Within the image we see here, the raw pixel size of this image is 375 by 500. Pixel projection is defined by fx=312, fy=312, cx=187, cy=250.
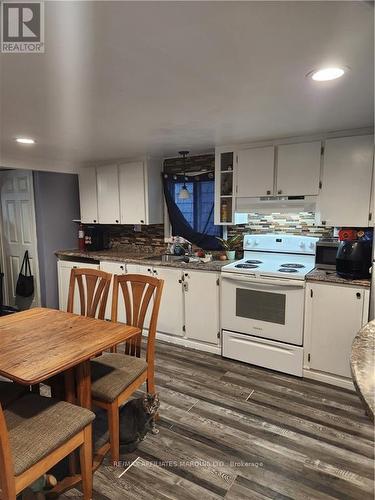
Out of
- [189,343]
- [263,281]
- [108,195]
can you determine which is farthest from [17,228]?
[263,281]

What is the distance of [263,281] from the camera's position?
284 centimetres

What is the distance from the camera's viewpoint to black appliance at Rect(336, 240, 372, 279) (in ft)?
8.32

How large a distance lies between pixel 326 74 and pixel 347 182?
1.40 metres

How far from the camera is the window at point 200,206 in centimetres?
384

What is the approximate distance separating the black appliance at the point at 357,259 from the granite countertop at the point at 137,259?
44.8 inches

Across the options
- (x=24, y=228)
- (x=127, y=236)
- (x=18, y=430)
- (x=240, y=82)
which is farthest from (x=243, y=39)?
(x=24, y=228)

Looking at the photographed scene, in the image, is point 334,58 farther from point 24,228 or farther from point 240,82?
point 24,228

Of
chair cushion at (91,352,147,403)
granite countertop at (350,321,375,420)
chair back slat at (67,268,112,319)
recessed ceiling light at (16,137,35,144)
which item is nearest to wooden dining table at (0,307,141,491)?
chair cushion at (91,352,147,403)

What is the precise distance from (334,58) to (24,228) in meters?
4.32

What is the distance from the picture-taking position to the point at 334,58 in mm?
1389

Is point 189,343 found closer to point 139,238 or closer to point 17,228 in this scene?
point 139,238

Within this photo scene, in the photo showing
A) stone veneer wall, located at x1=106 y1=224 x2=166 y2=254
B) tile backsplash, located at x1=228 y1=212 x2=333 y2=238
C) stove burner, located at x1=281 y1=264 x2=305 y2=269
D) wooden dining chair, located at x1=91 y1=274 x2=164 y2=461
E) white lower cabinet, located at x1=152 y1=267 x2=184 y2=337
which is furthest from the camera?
stone veneer wall, located at x1=106 y1=224 x2=166 y2=254

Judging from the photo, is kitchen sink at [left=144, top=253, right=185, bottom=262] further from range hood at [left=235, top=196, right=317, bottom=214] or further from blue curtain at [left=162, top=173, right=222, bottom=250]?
range hood at [left=235, top=196, right=317, bottom=214]

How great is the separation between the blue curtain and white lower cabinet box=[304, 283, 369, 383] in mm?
1444
